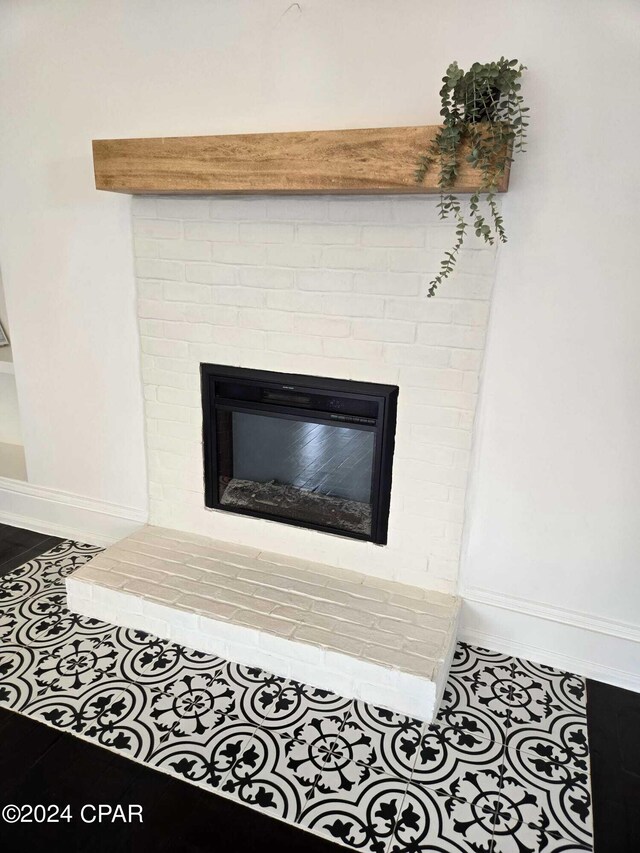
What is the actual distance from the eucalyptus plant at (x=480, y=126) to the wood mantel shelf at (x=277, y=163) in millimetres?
29

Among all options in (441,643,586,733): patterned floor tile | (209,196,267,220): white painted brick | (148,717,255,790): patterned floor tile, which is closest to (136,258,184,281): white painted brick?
(209,196,267,220): white painted brick

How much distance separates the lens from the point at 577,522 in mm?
1823

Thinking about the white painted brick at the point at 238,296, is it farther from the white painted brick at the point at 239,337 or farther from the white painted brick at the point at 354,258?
the white painted brick at the point at 354,258

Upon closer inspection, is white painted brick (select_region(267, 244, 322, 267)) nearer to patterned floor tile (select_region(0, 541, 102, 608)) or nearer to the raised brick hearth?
the raised brick hearth

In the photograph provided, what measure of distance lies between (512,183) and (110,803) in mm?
1918

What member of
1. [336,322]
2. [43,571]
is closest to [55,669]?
[43,571]

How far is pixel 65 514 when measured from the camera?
2.65 m

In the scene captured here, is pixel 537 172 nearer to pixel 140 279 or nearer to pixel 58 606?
pixel 140 279

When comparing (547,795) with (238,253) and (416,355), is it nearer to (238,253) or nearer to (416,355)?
(416,355)

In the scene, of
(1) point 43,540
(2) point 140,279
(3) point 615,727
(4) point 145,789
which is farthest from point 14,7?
(3) point 615,727

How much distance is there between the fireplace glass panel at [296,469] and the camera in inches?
84.8

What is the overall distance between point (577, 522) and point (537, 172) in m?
1.04

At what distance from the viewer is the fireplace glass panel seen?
2154 mm

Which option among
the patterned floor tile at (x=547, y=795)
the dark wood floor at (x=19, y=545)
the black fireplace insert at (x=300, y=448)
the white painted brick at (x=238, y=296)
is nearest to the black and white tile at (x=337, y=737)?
the patterned floor tile at (x=547, y=795)
